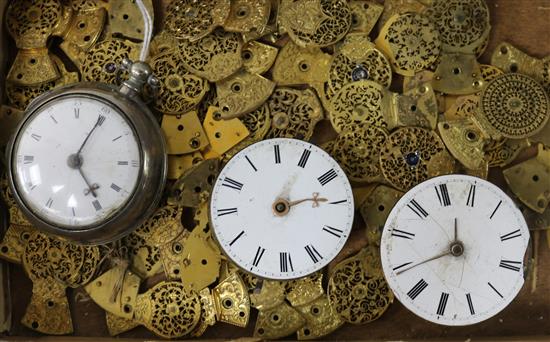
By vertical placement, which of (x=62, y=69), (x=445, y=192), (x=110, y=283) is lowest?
(x=110, y=283)

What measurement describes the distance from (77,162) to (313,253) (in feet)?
1.79

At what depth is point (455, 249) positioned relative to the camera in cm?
156

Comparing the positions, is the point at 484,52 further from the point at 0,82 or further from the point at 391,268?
the point at 0,82

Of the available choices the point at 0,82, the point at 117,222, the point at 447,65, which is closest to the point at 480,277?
the point at 447,65

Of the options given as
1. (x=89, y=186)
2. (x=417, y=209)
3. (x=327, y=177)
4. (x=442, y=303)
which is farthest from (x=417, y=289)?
(x=89, y=186)

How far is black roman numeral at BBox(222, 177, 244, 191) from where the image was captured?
1.62 m

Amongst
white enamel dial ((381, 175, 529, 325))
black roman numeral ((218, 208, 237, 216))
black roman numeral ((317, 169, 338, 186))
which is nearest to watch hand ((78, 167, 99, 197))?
black roman numeral ((218, 208, 237, 216))

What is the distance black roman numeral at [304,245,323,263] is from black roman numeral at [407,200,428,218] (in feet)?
0.72

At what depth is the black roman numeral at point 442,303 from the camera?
5.13 ft

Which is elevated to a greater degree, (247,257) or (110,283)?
(247,257)

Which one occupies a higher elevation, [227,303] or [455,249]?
[455,249]

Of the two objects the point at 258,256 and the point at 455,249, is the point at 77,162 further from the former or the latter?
the point at 455,249

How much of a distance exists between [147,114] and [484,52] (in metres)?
→ 0.79

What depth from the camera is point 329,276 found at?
5.51ft
